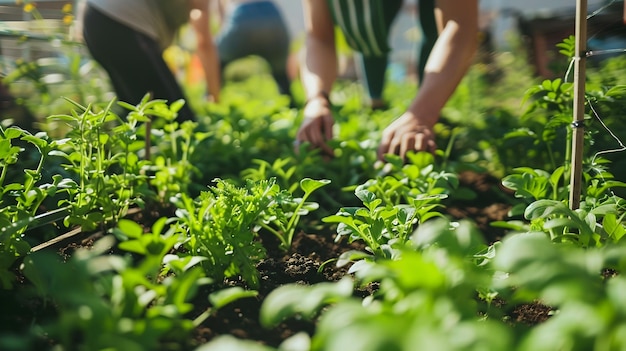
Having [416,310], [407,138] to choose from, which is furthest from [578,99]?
[416,310]

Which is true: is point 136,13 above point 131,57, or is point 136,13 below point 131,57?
above

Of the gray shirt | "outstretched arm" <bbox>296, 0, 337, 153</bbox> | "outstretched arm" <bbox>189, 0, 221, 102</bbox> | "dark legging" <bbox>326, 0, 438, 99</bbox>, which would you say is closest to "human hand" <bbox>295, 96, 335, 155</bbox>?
"outstretched arm" <bbox>296, 0, 337, 153</bbox>

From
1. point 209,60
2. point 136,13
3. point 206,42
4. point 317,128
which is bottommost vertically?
point 317,128

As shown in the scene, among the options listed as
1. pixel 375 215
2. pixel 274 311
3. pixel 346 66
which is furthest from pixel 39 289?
pixel 346 66

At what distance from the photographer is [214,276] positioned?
137 centimetres

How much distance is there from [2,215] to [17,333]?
0.31 metres

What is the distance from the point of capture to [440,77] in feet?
6.75

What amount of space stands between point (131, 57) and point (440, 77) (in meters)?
1.29

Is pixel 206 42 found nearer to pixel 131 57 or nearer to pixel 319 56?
pixel 131 57

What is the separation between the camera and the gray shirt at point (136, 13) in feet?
8.16

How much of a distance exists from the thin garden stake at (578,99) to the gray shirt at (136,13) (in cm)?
178

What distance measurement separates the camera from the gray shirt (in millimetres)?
2488

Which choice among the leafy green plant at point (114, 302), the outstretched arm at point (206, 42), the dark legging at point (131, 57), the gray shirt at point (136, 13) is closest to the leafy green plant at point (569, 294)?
the leafy green plant at point (114, 302)

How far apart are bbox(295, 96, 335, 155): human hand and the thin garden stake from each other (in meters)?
0.97
